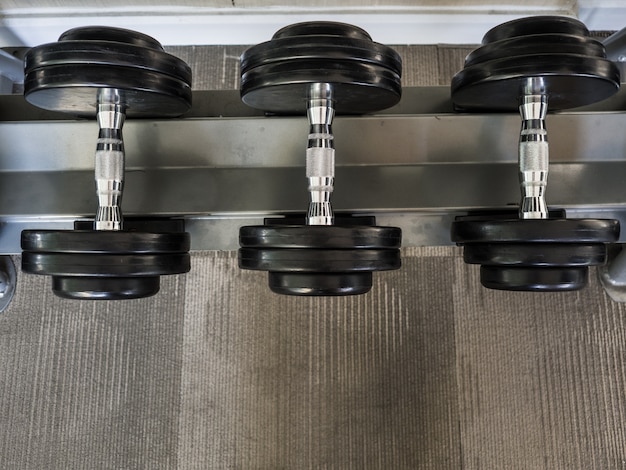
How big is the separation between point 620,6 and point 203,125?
2.92 feet

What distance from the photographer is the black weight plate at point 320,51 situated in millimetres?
570

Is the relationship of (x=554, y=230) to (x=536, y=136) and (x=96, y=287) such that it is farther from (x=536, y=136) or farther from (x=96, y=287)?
(x=96, y=287)

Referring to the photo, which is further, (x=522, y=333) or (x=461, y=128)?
(x=522, y=333)

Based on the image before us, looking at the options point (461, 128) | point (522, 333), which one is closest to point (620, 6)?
point (461, 128)

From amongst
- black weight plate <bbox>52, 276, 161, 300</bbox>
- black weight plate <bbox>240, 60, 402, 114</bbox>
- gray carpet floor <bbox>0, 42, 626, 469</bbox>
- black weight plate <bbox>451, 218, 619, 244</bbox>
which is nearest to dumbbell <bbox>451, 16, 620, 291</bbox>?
black weight plate <bbox>451, 218, 619, 244</bbox>

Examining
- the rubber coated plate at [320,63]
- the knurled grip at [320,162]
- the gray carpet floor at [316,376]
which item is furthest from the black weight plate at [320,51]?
the gray carpet floor at [316,376]

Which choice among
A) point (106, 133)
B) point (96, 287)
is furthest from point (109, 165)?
point (96, 287)

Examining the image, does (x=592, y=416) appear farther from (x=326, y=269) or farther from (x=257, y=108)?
(x=257, y=108)

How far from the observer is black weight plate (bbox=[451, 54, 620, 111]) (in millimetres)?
583

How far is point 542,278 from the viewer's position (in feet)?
2.04

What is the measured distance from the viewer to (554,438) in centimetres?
94

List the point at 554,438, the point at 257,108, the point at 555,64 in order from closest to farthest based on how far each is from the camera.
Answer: the point at 555,64 < the point at 257,108 < the point at 554,438

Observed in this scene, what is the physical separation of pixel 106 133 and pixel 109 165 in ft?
0.15

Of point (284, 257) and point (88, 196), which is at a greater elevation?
point (88, 196)
